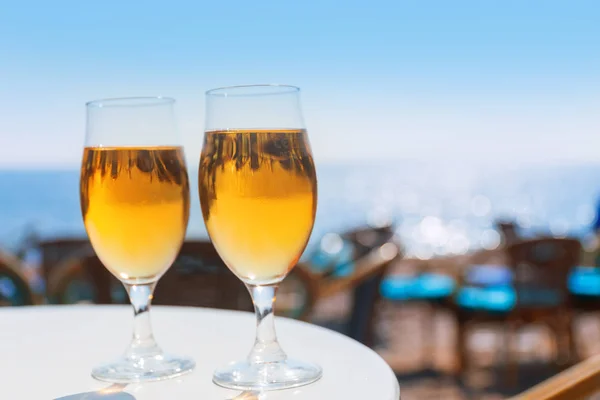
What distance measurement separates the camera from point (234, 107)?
1.69 feet

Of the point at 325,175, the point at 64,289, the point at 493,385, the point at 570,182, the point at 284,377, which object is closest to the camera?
the point at 284,377

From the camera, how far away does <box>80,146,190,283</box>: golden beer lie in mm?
525

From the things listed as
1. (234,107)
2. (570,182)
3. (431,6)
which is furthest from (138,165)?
(570,182)

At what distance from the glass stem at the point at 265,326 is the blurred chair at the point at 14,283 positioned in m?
1.03

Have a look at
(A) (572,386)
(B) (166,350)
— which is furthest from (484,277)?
(B) (166,350)

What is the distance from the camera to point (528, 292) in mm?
3396

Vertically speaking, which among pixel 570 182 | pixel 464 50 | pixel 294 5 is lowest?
pixel 570 182

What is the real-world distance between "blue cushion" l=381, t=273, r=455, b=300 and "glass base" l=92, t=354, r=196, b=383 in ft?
10.8

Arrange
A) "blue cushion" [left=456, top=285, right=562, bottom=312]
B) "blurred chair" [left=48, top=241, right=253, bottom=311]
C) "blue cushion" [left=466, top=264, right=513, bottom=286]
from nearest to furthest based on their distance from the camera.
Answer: "blurred chair" [left=48, top=241, right=253, bottom=311] < "blue cushion" [left=456, top=285, right=562, bottom=312] < "blue cushion" [left=466, top=264, right=513, bottom=286]

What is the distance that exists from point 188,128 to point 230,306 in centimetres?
77

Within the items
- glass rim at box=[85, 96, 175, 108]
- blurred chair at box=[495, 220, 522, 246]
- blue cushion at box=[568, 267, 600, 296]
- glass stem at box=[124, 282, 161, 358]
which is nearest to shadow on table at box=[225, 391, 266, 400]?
glass stem at box=[124, 282, 161, 358]

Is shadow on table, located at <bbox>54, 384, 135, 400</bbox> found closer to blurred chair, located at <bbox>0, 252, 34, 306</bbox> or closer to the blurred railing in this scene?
the blurred railing

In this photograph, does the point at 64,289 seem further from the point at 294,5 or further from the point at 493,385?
the point at 294,5

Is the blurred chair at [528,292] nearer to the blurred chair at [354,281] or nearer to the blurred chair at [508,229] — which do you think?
the blurred chair at [354,281]
